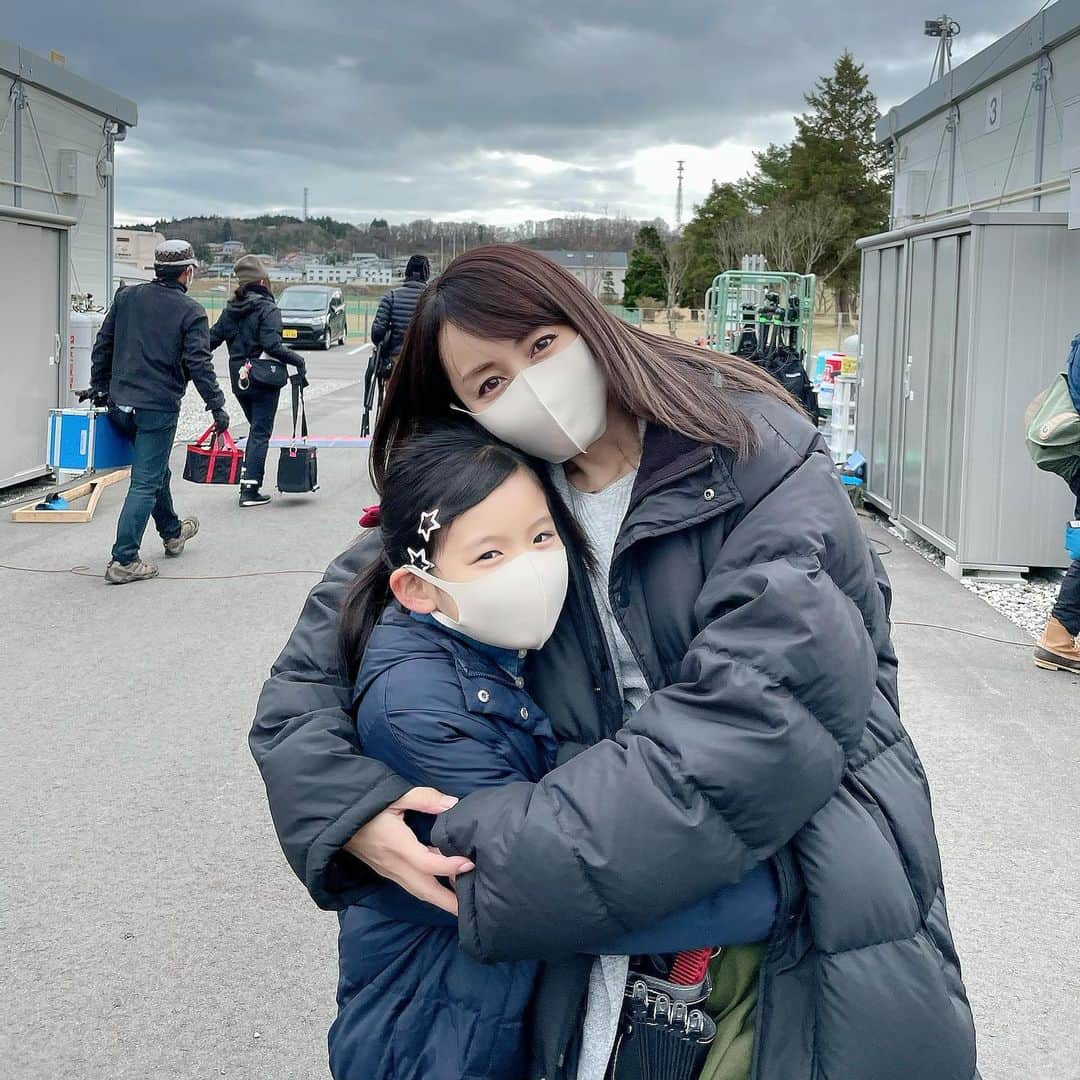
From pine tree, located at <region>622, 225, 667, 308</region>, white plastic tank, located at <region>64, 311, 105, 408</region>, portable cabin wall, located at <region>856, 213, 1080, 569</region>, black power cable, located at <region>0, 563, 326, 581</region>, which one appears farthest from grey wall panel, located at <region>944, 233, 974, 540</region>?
pine tree, located at <region>622, 225, 667, 308</region>

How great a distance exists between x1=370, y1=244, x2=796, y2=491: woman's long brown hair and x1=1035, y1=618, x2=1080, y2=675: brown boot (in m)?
5.23

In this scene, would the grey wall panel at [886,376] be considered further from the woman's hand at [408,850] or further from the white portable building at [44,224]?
the woman's hand at [408,850]

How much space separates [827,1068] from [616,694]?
21.0 inches

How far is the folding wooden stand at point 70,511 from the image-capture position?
10.1 m

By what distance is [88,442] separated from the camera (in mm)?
8555

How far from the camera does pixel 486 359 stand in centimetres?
179

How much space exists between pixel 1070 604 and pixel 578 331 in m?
5.41

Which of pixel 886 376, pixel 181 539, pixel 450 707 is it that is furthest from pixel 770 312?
pixel 450 707

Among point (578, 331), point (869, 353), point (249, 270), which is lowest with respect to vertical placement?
point (578, 331)

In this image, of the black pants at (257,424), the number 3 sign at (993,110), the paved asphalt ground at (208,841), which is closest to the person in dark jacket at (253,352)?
the black pants at (257,424)

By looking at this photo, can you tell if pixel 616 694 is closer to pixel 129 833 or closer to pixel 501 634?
pixel 501 634

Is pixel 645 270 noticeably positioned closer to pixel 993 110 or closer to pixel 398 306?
pixel 993 110

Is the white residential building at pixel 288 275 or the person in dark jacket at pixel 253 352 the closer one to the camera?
the person in dark jacket at pixel 253 352

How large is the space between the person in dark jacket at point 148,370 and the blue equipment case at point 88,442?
101 mm
